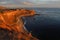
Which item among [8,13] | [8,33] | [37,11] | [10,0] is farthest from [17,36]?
[10,0]

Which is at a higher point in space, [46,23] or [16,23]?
[16,23]

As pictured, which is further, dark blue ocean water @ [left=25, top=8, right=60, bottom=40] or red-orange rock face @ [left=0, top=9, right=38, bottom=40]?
dark blue ocean water @ [left=25, top=8, right=60, bottom=40]

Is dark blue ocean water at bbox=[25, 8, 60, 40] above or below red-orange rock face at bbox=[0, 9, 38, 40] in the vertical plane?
below

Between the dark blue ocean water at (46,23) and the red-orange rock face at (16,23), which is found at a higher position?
the red-orange rock face at (16,23)

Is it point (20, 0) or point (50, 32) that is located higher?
point (20, 0)

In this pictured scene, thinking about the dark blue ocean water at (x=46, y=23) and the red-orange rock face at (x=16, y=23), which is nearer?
the red-orange rock face at (x=16, y=23)

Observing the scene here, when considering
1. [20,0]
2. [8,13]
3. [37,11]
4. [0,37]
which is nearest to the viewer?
[0,37]

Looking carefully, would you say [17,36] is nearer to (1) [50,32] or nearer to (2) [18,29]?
(2) [18,29]

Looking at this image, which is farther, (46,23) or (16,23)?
(46,23)
